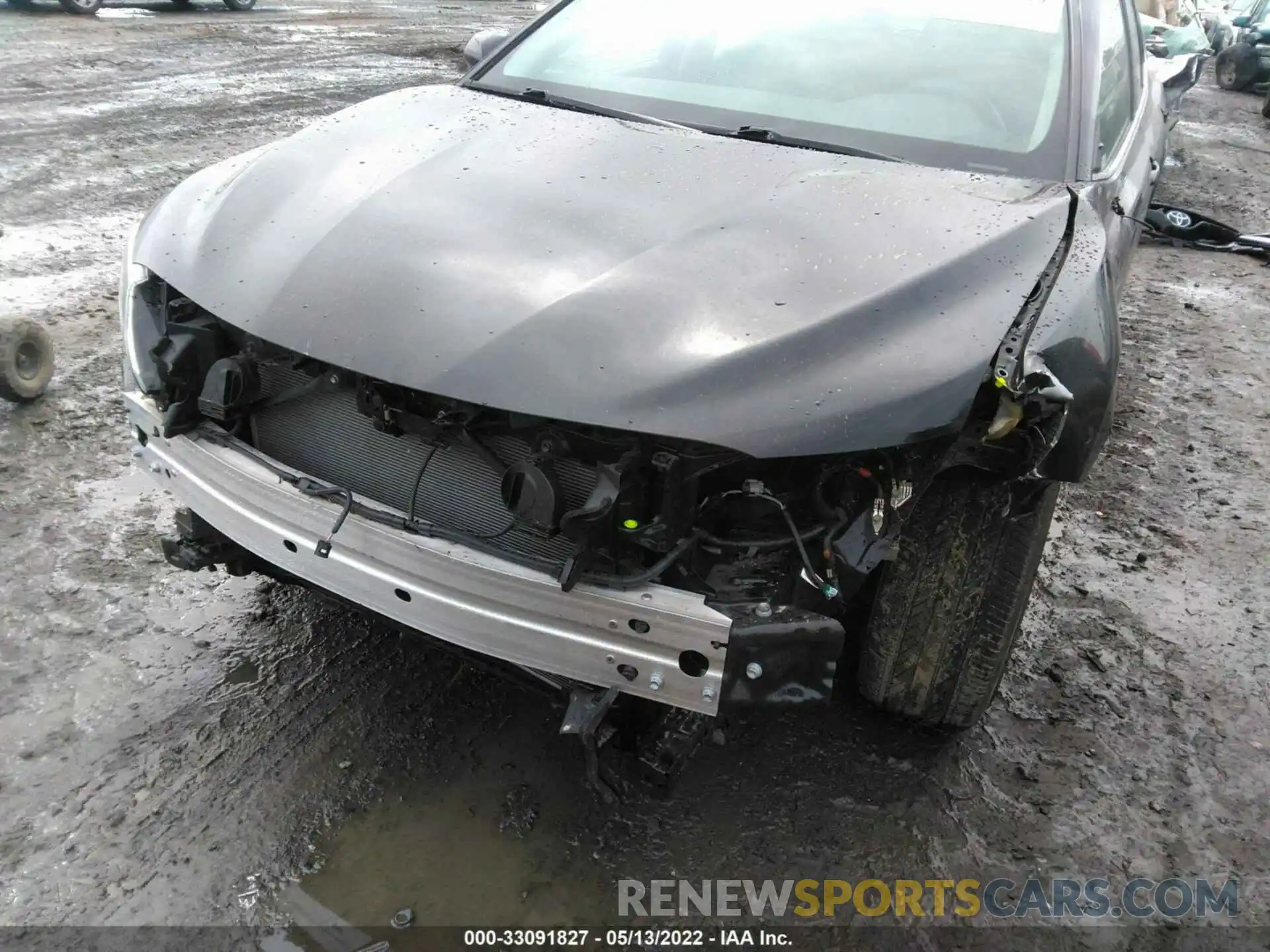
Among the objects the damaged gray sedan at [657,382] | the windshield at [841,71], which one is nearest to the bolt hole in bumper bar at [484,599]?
the damaged gray sedan at [657,382]

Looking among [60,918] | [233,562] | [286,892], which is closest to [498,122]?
[233,562]

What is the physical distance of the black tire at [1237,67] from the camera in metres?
13.4

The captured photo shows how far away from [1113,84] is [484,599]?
8.16 ft

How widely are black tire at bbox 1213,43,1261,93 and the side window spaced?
12897 millimetres

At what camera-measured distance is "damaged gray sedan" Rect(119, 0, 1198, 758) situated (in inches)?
63.6

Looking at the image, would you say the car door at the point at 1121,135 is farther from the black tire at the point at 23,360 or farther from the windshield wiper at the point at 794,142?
the black tire at the point at 23,360

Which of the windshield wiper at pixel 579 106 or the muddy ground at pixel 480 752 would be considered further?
the windshield wiper at pixel 579 106

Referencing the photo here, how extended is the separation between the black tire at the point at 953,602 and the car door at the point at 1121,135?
2.10 feet

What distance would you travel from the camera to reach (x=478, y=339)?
5.42 feet

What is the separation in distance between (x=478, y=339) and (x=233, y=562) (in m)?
1.01

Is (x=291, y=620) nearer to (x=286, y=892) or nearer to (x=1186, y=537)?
(x=286, y=892)

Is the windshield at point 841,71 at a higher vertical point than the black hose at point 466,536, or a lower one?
higher

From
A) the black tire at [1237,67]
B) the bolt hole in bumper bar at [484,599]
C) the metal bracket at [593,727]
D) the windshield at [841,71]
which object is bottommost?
the metal bracket at [593,727]

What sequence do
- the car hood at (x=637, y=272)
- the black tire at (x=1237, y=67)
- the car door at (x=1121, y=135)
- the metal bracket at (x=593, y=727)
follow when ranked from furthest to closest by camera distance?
1. the black tire at (x=1237, y=67)
2. the car door at (x=1121, y=135)
3. the metal bracket at (x=593, y=727)
4. the car hood at (x=637, y=272)
